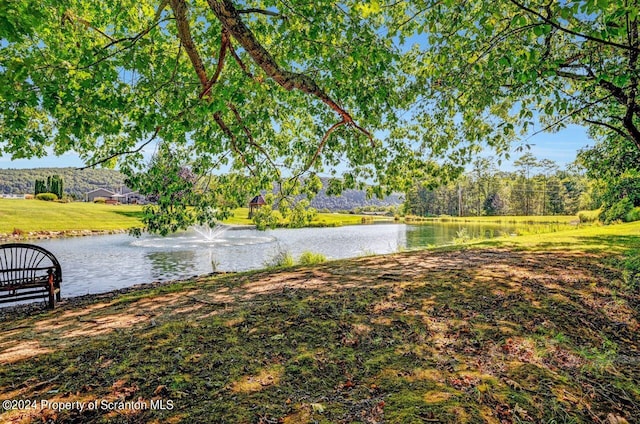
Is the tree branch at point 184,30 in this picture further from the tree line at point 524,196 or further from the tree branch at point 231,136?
the tree line at point 524,196

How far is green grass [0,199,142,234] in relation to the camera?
29.7 metres

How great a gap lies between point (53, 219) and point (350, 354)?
40.6m

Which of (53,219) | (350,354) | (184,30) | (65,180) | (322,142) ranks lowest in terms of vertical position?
(350,354)

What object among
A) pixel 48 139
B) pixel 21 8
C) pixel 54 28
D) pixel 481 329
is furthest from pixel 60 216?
pixel 481 329

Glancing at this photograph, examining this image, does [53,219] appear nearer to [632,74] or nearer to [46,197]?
[46,197]

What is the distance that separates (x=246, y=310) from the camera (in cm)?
473

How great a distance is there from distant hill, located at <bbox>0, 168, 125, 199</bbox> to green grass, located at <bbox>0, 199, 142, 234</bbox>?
83.5 m

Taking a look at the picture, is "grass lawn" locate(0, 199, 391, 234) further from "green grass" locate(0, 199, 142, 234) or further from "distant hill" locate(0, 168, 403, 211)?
"distant hill" locate(0, 168, 403, 211)

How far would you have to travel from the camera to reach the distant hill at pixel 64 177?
121750 millimetres

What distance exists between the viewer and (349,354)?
3420 mm

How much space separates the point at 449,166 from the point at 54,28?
29.0ft

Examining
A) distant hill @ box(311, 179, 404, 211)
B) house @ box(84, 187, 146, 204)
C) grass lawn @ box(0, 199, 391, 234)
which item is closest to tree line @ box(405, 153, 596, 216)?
distant hill @ box(311, 179, 404, 211)

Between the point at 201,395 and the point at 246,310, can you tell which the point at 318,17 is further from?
the point at 201,395

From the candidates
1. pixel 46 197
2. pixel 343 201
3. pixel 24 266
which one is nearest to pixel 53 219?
pixel 46 197
